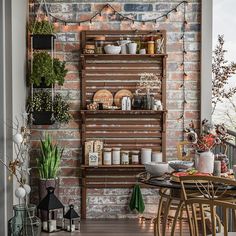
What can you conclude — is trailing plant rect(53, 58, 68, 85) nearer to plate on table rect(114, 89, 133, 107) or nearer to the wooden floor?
plate on table rect(114, 89, 133, 107)

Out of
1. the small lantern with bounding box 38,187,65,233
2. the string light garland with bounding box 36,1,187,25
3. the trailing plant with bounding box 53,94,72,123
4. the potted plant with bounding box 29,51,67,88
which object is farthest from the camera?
the string light garland with bounding box 36,1,187,25

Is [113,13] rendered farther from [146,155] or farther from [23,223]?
[23,223]

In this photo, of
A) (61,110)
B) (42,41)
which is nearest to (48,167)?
(61,110)

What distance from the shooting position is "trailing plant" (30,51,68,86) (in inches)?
230

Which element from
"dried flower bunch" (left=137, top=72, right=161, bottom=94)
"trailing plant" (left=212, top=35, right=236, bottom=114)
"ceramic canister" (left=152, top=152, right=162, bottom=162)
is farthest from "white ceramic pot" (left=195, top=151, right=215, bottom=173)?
"trailing plant" (left=212, top=35, right=236, bottom=114)

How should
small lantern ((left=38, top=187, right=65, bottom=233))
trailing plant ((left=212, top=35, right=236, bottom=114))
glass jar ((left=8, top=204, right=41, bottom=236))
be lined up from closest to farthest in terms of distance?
glass jar ((left=8, top=204, right=41, bottom=236)) < small lantern ((left=38, top=187, right=65, bottom=233)) < trailing plant ((left=212, top=35, right=236, bottom=114))

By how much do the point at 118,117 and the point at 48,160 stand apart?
0.97 metres

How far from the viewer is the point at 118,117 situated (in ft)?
20.7

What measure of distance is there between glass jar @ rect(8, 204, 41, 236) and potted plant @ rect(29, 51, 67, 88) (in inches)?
63.5

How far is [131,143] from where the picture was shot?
632 cm

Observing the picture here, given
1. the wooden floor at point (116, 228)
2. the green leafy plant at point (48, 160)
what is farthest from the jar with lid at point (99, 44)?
the wooden floor at point (116, 228)

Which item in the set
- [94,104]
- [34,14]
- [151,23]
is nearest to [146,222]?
[94,104]

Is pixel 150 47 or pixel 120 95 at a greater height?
pixel 150 47

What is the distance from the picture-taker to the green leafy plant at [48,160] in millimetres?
5957
